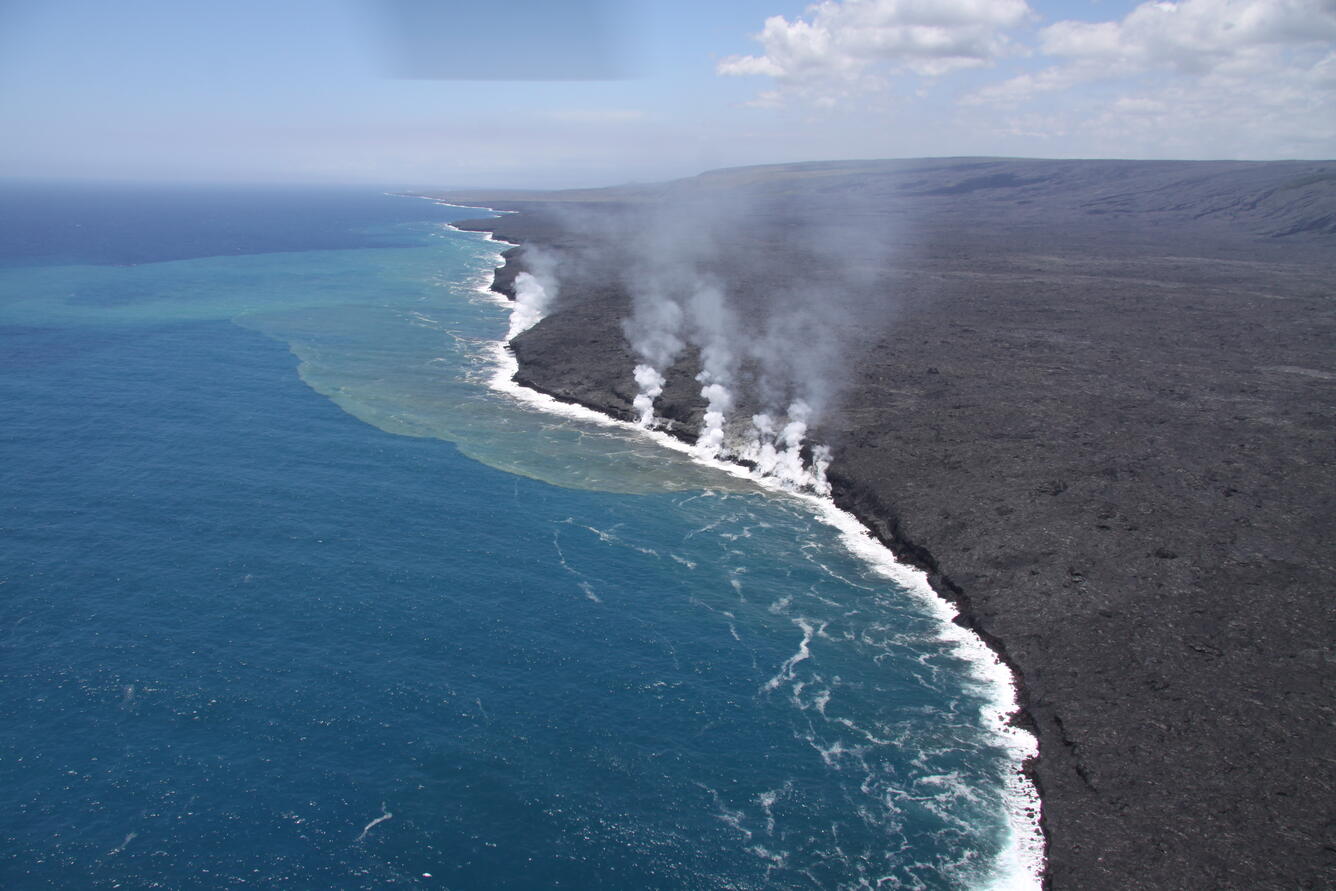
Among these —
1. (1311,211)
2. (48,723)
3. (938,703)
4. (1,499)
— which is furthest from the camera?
(1311,211)

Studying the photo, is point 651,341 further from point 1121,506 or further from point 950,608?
point 950,608

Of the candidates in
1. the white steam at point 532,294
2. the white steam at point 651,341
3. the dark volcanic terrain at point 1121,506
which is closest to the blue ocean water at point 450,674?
the dark volcanic terrain at point 1121,506

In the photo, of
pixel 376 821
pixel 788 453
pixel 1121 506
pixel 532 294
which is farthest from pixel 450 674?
pixel 532 294

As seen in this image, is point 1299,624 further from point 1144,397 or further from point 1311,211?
point 1311,211

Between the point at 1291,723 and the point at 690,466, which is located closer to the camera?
the point at 1291,723

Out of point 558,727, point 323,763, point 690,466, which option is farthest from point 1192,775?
point 690,466

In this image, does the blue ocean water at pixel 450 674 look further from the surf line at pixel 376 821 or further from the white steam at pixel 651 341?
the white steam at pixel 651 341
